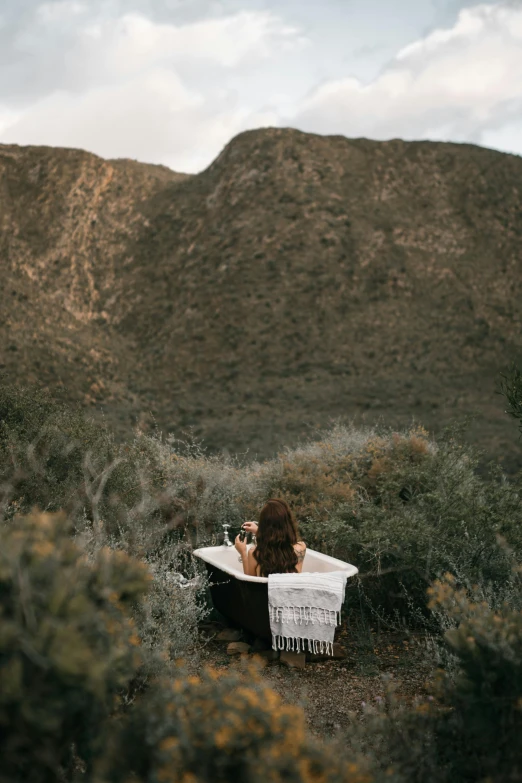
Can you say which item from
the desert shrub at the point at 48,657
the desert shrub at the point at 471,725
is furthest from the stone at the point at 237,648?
the desert shrub at the point at 48,657

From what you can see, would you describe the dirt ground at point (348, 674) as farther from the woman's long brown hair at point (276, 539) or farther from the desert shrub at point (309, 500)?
the woman's long brown hair at point (276, 539)

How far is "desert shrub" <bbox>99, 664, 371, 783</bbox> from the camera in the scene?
7.27ft

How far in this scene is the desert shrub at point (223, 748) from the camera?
2.21m

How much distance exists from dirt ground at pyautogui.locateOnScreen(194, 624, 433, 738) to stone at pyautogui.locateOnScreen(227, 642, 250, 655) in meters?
0.06

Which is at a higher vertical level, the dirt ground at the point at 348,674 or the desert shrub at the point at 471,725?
the desert shrub at the point at 471,725

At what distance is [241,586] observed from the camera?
6.23 metres

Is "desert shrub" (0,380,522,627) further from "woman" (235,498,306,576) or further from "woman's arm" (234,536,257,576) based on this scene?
"woman" (235,498,306,576)

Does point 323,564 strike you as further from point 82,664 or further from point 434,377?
point 434,377

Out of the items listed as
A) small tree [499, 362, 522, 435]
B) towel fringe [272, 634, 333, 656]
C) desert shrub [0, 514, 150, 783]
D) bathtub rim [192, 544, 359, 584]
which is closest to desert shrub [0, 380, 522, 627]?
bathtub rim [192, 544, 359, 584]

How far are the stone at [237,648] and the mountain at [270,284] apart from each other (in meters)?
20.3

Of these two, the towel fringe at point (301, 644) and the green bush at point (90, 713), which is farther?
the towel fringe at point (301, 644)

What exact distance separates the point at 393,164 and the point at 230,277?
13.1m

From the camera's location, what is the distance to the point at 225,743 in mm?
2234

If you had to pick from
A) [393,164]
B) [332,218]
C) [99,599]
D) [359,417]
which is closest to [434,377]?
[359,417]
